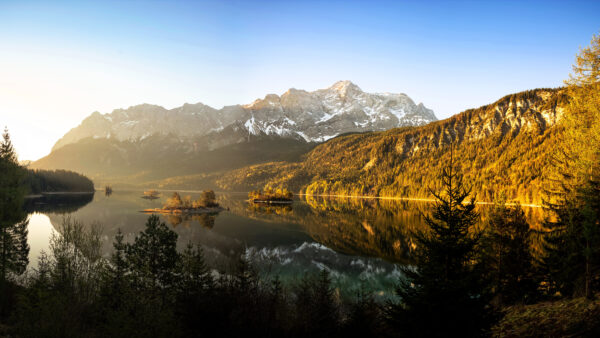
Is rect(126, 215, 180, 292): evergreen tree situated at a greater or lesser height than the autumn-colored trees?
greater

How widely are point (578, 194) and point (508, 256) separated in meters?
7.94

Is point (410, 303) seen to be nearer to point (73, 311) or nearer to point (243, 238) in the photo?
point (73, 311)

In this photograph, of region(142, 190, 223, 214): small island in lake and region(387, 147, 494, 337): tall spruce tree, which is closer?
region(387, 147, 494, 337): tall spruce tree

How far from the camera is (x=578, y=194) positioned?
78.5 ft

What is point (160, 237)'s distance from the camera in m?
35.3

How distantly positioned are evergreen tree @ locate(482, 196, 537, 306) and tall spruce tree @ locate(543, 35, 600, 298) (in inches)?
65.2

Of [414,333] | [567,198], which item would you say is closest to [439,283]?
[414,333]

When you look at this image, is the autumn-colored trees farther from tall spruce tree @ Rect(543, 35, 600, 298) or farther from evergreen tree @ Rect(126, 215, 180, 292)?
tall spruce tree @ Rect(543, 35, 600, 298)

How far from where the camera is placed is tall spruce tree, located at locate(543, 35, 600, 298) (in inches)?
859

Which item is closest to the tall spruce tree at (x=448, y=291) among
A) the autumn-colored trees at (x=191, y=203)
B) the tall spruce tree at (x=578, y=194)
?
the tall spruce tree at (x=578, y=194)

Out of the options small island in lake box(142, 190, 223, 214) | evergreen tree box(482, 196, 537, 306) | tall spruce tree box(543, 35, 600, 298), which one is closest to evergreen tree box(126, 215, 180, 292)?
evergreen tree box(482, 196, 537, 306)

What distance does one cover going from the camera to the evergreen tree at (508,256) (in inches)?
1091

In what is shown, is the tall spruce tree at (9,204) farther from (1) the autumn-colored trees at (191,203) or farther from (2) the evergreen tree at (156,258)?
(1) the autumn-colored trees at (191,203)

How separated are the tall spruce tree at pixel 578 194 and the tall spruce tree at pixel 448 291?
11.9 m
